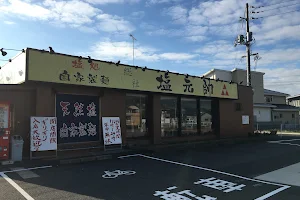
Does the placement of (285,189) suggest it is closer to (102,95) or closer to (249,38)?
(102,95)

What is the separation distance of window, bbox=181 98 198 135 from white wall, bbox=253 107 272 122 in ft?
68.3

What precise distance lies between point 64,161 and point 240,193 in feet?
20.9

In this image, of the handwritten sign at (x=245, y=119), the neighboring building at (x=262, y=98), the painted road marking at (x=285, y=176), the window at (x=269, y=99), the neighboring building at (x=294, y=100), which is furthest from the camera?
the neighboring building at (x=294, y=100)

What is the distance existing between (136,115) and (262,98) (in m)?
30.7

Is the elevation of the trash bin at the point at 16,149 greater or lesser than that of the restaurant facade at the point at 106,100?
lesser

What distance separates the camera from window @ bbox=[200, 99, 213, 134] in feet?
59.2

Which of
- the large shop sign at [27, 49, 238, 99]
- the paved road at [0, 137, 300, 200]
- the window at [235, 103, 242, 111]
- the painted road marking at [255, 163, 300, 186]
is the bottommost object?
the painted road marking at [255, 163, 300, 186]

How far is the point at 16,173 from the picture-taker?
822 centimetres

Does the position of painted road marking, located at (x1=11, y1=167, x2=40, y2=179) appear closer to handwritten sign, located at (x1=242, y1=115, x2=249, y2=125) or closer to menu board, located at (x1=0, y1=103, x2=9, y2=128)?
menu board, located at (x1=0, y1=103, x2=9, y2=128)

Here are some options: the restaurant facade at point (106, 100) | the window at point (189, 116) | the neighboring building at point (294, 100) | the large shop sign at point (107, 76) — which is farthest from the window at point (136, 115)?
the neighboring building at point (294, 100)

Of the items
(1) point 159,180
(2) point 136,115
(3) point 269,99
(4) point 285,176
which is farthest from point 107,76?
(3) point 269,99

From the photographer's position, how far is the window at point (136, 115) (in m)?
13.9

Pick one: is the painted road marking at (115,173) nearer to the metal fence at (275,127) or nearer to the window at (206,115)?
the window at (206,115)

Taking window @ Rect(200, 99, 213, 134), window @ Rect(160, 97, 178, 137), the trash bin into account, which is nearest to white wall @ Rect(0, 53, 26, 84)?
the trash bin
